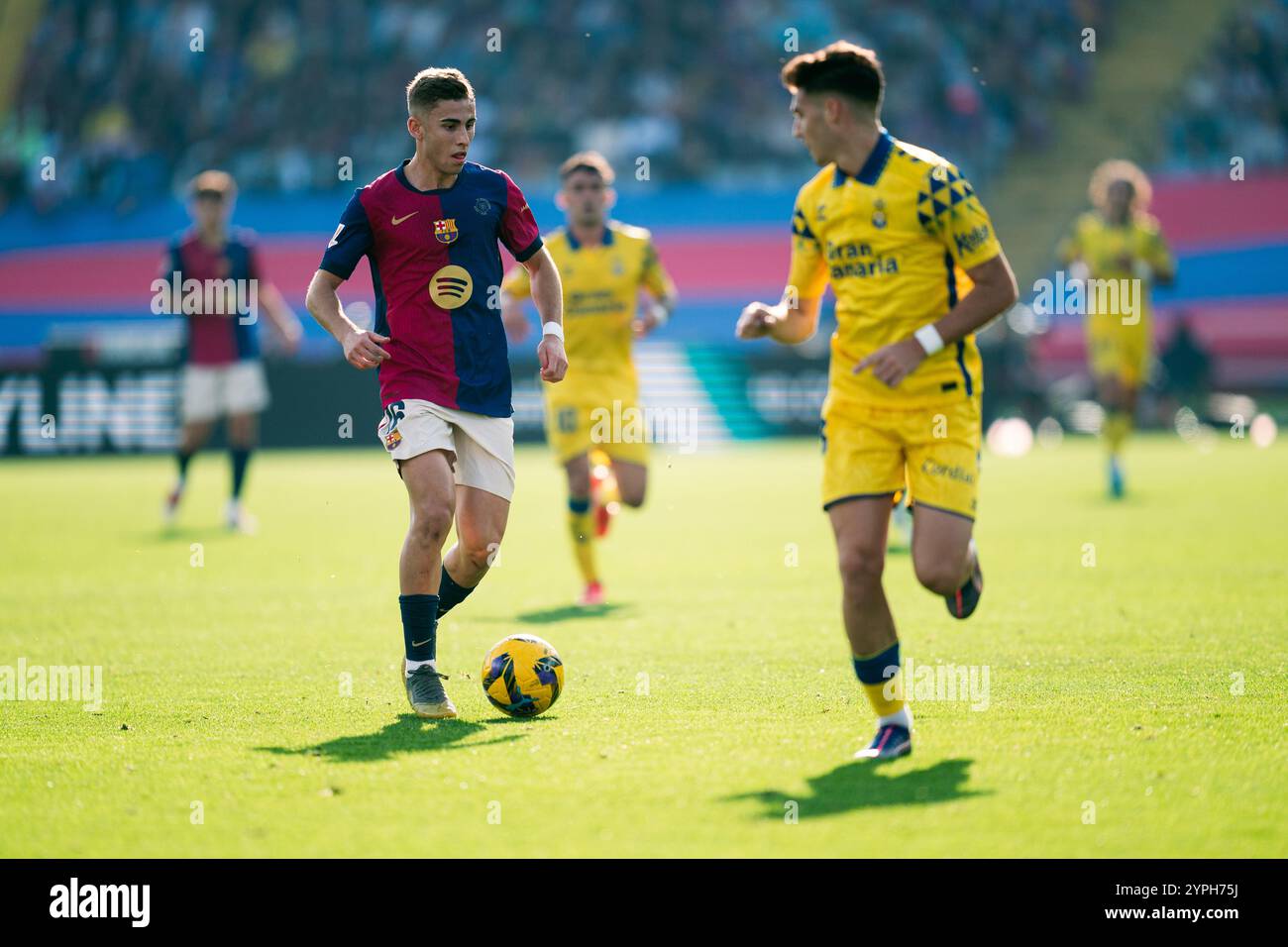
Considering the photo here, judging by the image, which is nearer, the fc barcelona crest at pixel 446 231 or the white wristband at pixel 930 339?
the white wristband at pixel 930 339

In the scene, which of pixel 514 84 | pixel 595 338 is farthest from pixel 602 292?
pixel 514 84

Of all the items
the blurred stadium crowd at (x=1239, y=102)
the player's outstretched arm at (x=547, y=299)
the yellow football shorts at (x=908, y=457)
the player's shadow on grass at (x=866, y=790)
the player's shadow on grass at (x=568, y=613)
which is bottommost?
the player's shadow on grass at (x=866, y=790)

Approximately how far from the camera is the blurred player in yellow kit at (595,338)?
10610 mm

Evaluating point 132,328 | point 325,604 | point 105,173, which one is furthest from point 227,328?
point 105,173

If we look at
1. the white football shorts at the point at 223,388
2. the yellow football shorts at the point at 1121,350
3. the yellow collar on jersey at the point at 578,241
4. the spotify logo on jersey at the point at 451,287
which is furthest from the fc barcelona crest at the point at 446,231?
the yellow football shorts at the point at 1121,350

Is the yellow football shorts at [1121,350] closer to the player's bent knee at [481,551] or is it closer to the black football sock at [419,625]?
the player's bent knee at [481,551]

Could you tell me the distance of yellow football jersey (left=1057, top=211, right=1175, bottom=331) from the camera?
53.1 ft

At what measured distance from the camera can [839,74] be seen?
577 centimetres

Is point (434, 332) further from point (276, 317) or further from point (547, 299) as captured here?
point (276, 317)

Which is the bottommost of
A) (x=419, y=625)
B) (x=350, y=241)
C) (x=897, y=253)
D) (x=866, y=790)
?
(x=866, y=790)

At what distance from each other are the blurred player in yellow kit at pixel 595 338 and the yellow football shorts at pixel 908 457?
471cm

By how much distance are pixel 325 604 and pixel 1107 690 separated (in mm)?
5250

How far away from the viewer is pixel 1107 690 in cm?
682

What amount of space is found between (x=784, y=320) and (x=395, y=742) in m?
2.10
